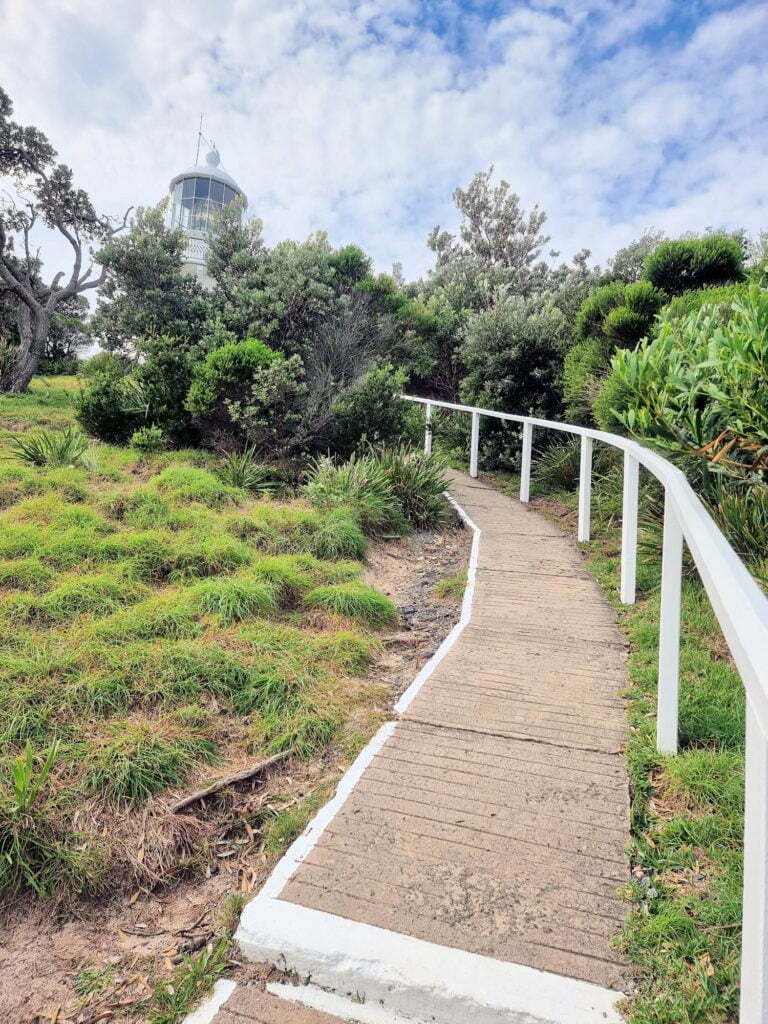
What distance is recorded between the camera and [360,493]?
284 inches

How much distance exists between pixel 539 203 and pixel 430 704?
24.7 meters

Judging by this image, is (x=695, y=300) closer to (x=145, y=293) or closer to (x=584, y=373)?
(x=584, y=373)

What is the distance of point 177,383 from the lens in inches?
351

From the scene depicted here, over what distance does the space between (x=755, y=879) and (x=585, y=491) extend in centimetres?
571

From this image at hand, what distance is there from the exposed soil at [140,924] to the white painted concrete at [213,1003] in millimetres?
61

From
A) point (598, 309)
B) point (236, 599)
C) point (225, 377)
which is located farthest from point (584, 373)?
point (236, 599)

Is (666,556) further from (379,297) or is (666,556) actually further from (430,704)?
(379,297)

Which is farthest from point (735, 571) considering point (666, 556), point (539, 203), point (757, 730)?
point (539, 203)

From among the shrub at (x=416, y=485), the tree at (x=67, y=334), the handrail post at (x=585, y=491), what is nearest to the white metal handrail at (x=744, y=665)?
the handrail post at (x=585, y=491)

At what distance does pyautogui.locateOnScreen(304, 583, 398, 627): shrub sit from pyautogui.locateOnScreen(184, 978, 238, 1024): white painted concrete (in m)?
2.88

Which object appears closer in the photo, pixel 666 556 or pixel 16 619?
pixel 666 556

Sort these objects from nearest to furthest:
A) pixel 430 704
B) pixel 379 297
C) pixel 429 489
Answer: pixel 430 704
pixel 429 489
pixel 379 297

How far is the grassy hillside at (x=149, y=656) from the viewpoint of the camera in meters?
2.53

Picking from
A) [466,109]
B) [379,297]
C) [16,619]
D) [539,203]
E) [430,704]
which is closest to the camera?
[430,704]
